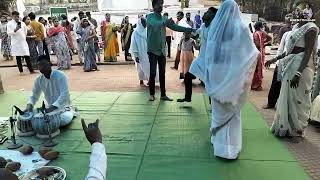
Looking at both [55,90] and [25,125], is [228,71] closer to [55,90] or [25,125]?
[55,90]

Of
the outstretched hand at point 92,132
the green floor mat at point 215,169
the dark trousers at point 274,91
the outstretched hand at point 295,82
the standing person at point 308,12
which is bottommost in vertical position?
the green floor mat at point 215,169

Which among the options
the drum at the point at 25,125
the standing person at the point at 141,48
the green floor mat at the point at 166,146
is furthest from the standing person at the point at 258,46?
the drum at the point at 25,125

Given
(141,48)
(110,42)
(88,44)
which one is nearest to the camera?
(141,48)

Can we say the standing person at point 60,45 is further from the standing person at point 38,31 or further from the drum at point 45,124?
the drum at point 45,124

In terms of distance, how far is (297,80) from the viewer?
13.5ft

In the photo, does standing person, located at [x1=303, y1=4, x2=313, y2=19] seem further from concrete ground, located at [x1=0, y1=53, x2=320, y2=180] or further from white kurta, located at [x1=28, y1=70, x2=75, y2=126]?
white kurta, located at [x1=28, y1=70, x2=75, y2=126]

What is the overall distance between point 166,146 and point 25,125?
6.10 ft

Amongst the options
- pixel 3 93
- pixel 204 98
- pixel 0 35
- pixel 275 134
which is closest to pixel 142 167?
pixel 275 134

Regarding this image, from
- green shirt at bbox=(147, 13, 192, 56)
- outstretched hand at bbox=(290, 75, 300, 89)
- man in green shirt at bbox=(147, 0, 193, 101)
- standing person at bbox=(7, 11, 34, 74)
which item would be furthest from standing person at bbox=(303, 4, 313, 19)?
standing person at bbox=(7, 11, 34, 74)

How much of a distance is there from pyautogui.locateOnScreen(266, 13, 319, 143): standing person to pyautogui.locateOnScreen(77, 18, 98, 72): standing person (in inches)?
255

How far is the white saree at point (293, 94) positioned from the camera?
416 cm

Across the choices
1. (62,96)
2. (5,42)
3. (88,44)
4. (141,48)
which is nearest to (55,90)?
(62,96)

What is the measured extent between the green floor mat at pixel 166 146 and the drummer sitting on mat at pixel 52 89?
0.37m

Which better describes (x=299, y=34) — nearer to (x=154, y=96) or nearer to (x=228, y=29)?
(x=228, y=29)
